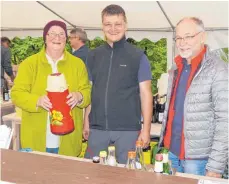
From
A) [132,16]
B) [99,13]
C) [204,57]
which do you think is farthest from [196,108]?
[99,13]

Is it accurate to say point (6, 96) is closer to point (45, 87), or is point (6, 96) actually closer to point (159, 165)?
point (45, 87)

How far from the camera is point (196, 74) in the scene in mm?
1986

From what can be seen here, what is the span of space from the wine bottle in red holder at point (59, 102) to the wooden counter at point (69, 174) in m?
0.62

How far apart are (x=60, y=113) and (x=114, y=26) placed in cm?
75

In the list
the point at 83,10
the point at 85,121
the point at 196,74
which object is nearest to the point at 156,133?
the point at 85,121

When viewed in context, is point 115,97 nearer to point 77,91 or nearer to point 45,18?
point 77,91

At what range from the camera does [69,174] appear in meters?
1.26

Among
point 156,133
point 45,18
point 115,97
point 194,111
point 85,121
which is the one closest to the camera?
point 194,111

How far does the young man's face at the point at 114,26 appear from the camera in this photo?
236 centimetres

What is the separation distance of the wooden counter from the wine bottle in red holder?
0.62 m

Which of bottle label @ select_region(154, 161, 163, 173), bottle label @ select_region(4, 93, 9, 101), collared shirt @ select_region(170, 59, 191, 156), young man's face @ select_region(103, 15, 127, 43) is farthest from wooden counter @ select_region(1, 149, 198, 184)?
bottle label @ select_region(4, 93, 9, 101)

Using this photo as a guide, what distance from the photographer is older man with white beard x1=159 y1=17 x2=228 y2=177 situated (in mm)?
1919

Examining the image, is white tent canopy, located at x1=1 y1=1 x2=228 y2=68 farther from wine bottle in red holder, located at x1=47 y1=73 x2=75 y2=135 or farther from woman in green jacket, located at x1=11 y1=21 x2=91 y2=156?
wine bottle in red holder, located at x1=47 y1=73 x2=75 y2=135

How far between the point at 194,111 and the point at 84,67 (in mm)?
942
